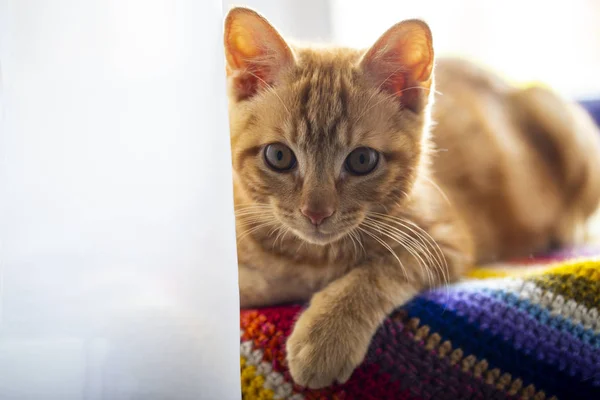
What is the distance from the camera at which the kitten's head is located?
1.04 metres

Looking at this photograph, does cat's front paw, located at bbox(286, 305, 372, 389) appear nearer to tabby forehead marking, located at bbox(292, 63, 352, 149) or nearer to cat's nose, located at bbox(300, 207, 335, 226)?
cat's nose, located at bbox(300, 207, 335, 226)

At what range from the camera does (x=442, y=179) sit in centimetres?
154

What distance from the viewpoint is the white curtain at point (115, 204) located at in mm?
817

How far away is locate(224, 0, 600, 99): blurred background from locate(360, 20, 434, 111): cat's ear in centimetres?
89

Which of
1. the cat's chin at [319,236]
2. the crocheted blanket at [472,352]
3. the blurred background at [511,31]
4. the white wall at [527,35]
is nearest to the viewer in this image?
the crocheted blanket at [472,352]

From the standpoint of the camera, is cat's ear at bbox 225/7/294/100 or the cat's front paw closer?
the cat's front paw

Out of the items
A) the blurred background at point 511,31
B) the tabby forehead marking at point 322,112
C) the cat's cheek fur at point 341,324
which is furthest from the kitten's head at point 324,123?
the blurred background at point 511,31

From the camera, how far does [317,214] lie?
101cm

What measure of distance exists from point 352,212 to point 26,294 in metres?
0.57

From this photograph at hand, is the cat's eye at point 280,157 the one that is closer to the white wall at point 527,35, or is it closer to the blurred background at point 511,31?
the blurred background at point 511,31

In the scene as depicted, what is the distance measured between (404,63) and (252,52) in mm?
310

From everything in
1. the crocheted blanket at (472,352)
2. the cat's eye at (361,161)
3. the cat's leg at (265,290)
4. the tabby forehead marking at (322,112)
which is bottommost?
the crocheted blanket at (472,352)

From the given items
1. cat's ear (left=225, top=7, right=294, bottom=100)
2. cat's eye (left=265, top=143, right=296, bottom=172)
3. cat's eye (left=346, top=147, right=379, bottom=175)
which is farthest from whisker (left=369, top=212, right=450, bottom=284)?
cat's ear (left=225, top=7, right=294, bottom=100)

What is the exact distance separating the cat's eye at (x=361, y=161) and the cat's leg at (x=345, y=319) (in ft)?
0.65
